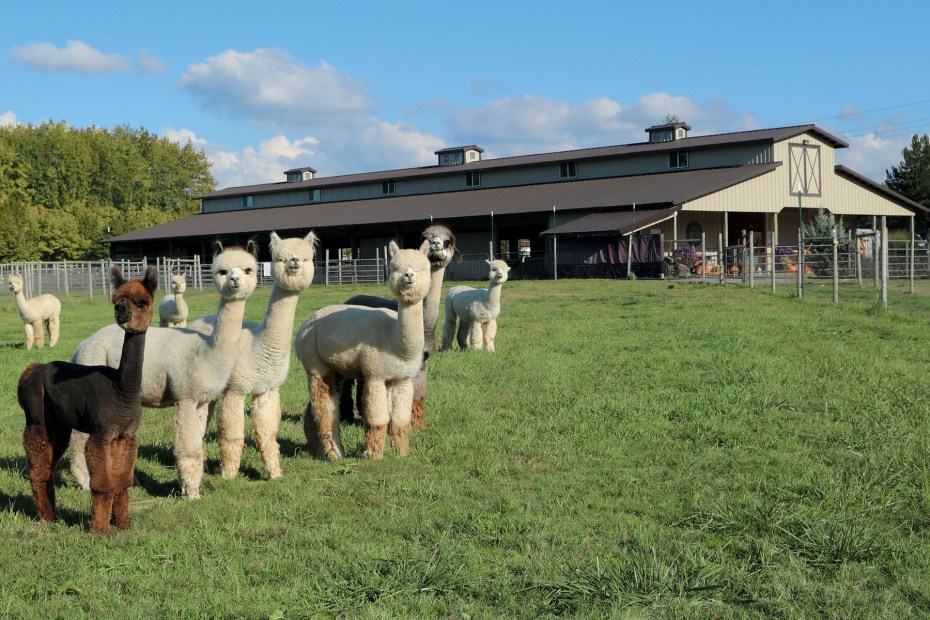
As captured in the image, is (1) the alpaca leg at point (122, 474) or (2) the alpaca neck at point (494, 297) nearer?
(1) the alpaca leg at point (122, 474)

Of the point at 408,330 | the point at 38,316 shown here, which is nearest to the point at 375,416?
the point at 408,330

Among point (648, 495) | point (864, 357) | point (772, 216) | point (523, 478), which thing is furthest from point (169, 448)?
point (772, 216)

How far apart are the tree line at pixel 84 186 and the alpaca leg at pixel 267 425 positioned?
191ft

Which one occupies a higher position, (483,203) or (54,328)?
(483,203)

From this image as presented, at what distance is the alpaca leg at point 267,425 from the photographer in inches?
262

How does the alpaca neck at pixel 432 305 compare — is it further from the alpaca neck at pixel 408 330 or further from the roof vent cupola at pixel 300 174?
the roof vent cupola at pixel 300 174

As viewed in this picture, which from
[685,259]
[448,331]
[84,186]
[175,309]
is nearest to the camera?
[175,309]

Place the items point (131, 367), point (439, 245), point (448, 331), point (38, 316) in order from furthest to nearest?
point (38, 316) → point (448, 331) → point (439, 245) → point (131, 367)

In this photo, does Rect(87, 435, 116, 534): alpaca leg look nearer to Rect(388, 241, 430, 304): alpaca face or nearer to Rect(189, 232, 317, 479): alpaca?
Rect(189, 232, 317, 479): alpaca

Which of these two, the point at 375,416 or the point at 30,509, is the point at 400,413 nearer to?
the point at 375,416

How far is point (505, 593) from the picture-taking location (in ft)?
14.5

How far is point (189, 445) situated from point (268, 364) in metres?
0.82

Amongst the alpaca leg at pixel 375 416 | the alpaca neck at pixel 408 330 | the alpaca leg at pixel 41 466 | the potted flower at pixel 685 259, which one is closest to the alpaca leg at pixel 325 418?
the alpaca leg at pixel 375 416

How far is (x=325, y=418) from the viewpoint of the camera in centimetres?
730
